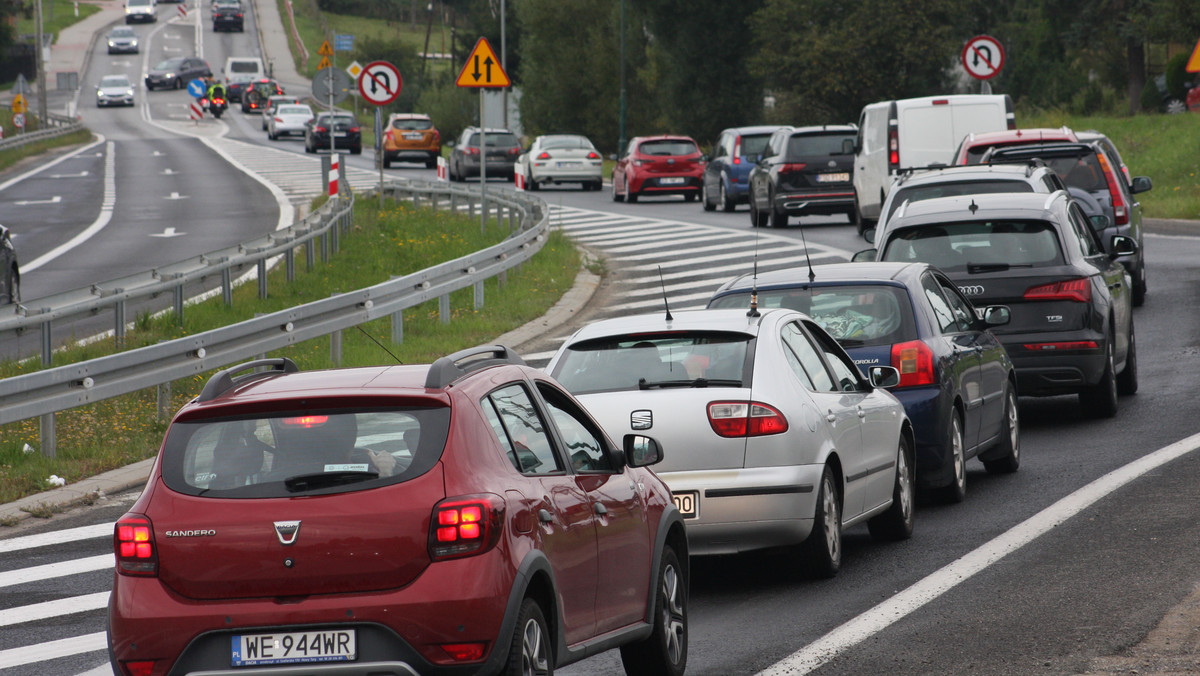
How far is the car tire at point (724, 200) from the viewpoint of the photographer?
3681cm

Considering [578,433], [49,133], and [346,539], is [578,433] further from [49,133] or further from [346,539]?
[49,133]

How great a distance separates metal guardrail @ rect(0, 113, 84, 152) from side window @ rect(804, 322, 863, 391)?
6055 centimetres

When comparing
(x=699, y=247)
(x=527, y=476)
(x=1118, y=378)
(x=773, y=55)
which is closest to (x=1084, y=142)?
(x=1118, y=378)

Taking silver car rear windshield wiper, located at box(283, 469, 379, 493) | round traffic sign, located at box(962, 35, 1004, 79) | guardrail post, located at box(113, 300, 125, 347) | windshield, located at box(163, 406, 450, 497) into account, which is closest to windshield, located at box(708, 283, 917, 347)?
windshield, located at box(163, 406, 450, 497)

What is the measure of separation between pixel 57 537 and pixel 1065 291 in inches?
293

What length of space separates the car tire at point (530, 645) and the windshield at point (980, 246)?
27.8 ft

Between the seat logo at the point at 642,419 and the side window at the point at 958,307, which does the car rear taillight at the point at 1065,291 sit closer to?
the side window at the point at 958,307

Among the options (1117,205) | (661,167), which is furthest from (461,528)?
(661,167)

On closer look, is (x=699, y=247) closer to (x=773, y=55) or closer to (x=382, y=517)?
(x=382, y=517)

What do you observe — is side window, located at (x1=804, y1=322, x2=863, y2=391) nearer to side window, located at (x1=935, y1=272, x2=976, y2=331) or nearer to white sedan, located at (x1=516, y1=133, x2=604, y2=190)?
side window, located at (x1=935, y1=272, x2=976, y2=331)

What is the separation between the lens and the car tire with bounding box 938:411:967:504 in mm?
10875

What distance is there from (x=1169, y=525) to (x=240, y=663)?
19.0ft

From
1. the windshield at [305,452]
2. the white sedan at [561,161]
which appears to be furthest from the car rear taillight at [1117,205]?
the white sedan at [561,161]

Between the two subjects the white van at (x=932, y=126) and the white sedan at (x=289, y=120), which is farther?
the white sedan at (x=289, y=120)
